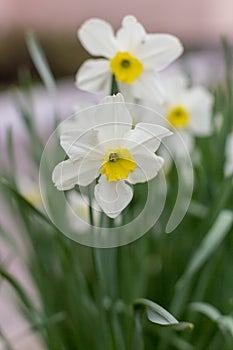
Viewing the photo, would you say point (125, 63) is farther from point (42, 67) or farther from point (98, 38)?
point (42, 67)

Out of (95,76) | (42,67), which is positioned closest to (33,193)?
(42,67)

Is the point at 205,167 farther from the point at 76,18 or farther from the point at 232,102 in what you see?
the point at 76,18

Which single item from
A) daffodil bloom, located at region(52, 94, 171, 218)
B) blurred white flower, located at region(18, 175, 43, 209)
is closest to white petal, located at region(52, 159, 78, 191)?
daffodil bloom, located at region(52, 94, 171, 218)

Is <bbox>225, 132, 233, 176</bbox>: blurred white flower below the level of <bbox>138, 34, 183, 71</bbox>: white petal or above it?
below

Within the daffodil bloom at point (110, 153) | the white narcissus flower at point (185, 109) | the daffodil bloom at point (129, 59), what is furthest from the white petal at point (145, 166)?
the white narcissus flower at point (185, 109)

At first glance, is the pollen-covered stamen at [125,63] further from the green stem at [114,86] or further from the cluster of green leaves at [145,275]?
the cluster of green leaves at [145,275]

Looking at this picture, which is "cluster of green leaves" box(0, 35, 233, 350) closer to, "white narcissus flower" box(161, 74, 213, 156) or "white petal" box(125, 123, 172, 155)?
"white narcissus flower" box(161, 74, 213, 156)
